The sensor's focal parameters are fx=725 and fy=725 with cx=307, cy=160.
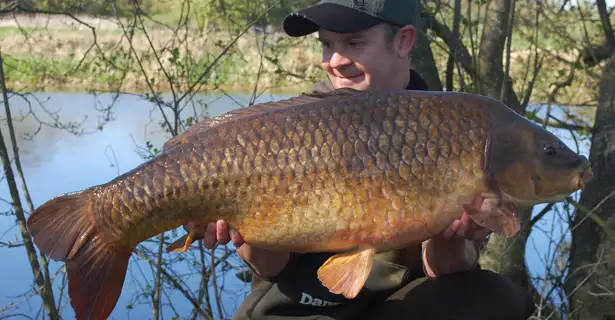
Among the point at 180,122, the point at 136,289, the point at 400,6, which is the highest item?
the point at 180,122

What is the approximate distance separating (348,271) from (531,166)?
417 mm

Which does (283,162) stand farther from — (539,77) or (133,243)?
(539,77)

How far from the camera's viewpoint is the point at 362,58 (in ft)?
5.95

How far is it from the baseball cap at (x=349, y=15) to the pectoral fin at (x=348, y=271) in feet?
1.93

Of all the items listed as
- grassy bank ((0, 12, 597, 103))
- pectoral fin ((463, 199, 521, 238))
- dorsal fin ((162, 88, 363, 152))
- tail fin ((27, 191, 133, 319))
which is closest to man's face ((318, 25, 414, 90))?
dorsal fin ((162, 88, 363, 152))

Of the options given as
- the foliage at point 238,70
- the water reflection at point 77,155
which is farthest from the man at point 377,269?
the water reflection at point 77,155

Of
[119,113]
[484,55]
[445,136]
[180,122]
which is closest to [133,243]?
[445,136]

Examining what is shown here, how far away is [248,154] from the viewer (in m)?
1.41

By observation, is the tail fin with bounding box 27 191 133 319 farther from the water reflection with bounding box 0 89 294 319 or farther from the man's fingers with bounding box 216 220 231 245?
the water reflection with bounding box 0 89 294 319

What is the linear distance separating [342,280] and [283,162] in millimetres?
263

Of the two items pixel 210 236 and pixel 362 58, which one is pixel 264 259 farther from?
pixel 362 58

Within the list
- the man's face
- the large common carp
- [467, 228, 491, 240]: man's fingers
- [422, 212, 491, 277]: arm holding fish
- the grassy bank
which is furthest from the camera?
the grassy bank

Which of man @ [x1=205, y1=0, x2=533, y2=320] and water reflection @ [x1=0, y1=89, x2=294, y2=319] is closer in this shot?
man @ [x1=205, y1=0, x2=533, y2=320]

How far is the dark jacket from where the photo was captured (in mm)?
1770
